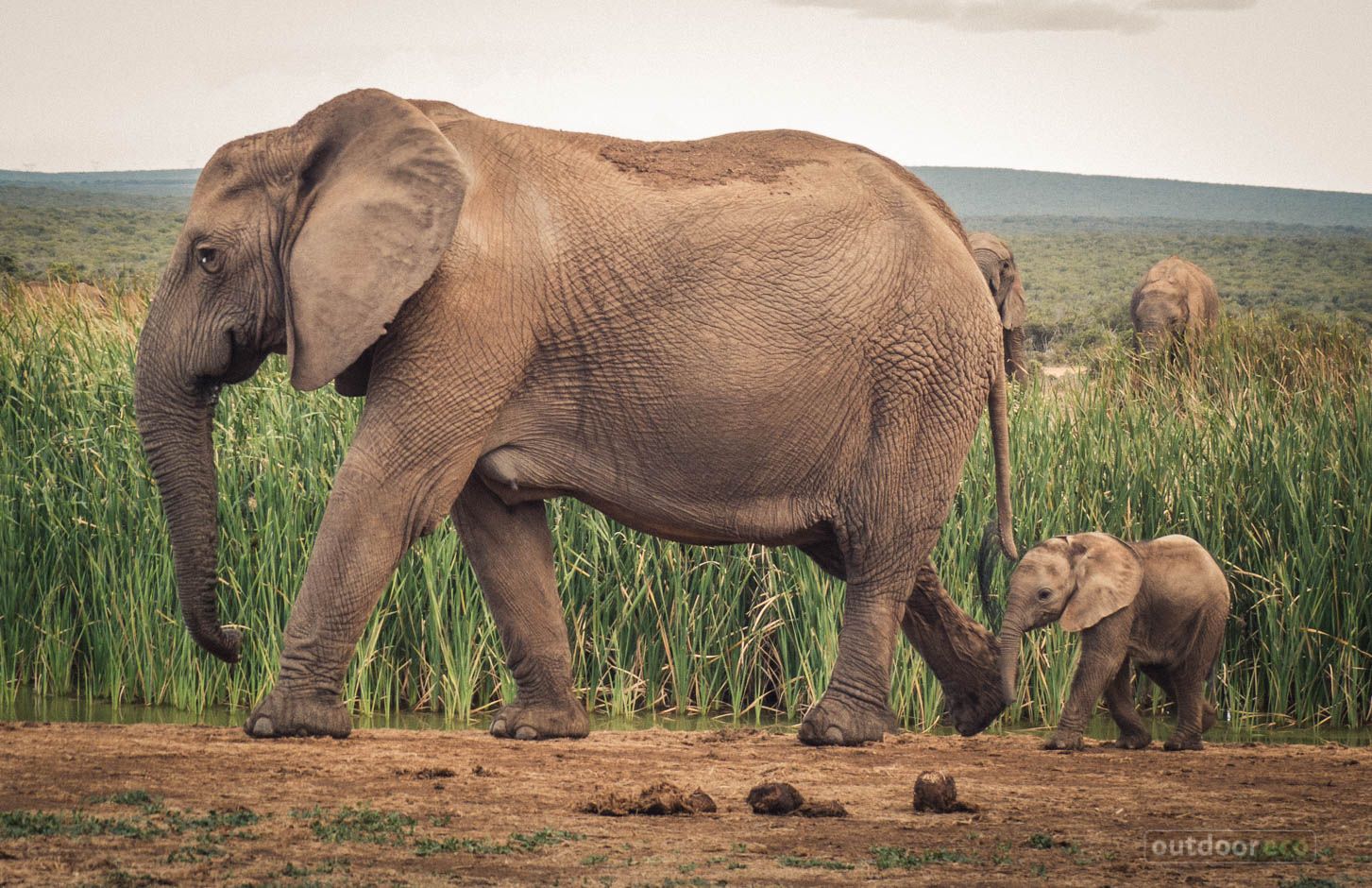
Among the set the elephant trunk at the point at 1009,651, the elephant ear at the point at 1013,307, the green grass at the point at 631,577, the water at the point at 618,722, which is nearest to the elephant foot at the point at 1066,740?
the elephant trunk at the point at 1009,651

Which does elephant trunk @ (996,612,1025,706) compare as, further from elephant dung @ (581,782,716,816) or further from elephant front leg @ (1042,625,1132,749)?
elephant dung @ (581,782,716,816)

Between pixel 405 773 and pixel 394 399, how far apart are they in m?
1.32

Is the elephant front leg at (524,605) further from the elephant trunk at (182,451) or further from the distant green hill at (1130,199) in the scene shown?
the distant green hill at (1130,199)

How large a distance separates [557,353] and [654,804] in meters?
1.87

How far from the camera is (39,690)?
9.27 m

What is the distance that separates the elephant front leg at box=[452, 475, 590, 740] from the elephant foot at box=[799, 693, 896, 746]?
0.94m

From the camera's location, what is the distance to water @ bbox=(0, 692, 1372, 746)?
28.2ft

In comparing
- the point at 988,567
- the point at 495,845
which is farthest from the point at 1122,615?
the point at 495,845

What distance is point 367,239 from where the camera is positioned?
648cm

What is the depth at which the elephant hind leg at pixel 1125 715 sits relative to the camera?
757 centimetres

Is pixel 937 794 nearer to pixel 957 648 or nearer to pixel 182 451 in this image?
pixel 957 648

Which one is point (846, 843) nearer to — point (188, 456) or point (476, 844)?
point (476, 844)

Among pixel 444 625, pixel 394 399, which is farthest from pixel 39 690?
pixel 394 399

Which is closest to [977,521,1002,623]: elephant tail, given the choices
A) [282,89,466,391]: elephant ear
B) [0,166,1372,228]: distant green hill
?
[282,89,466,391]: elephant ear
